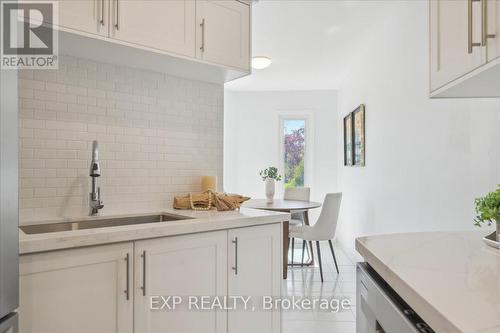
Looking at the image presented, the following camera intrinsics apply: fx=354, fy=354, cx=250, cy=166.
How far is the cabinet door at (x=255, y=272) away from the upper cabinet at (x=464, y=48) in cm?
115

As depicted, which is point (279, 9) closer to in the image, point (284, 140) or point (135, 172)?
point (135, 172)

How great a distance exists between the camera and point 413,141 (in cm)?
267

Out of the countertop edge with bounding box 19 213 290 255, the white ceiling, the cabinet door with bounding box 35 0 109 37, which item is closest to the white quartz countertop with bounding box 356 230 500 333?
the countertop edge with bounding box 19 213 290 255

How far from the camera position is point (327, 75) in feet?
17.3

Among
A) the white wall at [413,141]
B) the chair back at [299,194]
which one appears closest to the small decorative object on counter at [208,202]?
the white wall at [413,141]

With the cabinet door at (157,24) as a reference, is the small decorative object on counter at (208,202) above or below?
below

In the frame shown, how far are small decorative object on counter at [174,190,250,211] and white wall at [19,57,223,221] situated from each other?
0.17 meters

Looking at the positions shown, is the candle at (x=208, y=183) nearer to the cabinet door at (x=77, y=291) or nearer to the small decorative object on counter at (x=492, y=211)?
the cabinet door at (x=77, y=291)

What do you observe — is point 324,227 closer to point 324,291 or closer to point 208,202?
point 324,291

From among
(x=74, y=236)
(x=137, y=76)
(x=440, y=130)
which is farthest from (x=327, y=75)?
(x=74, y=236)

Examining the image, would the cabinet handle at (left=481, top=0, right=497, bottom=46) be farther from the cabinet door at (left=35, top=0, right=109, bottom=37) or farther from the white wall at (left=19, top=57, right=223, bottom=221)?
the white wall at (left=19, top=57, right=223, bottom=221)

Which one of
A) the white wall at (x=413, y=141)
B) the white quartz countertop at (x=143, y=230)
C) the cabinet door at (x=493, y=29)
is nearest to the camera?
the cabinet door at (x=493, y=29)

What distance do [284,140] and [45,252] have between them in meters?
5.19

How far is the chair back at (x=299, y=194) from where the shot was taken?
4.68 m
